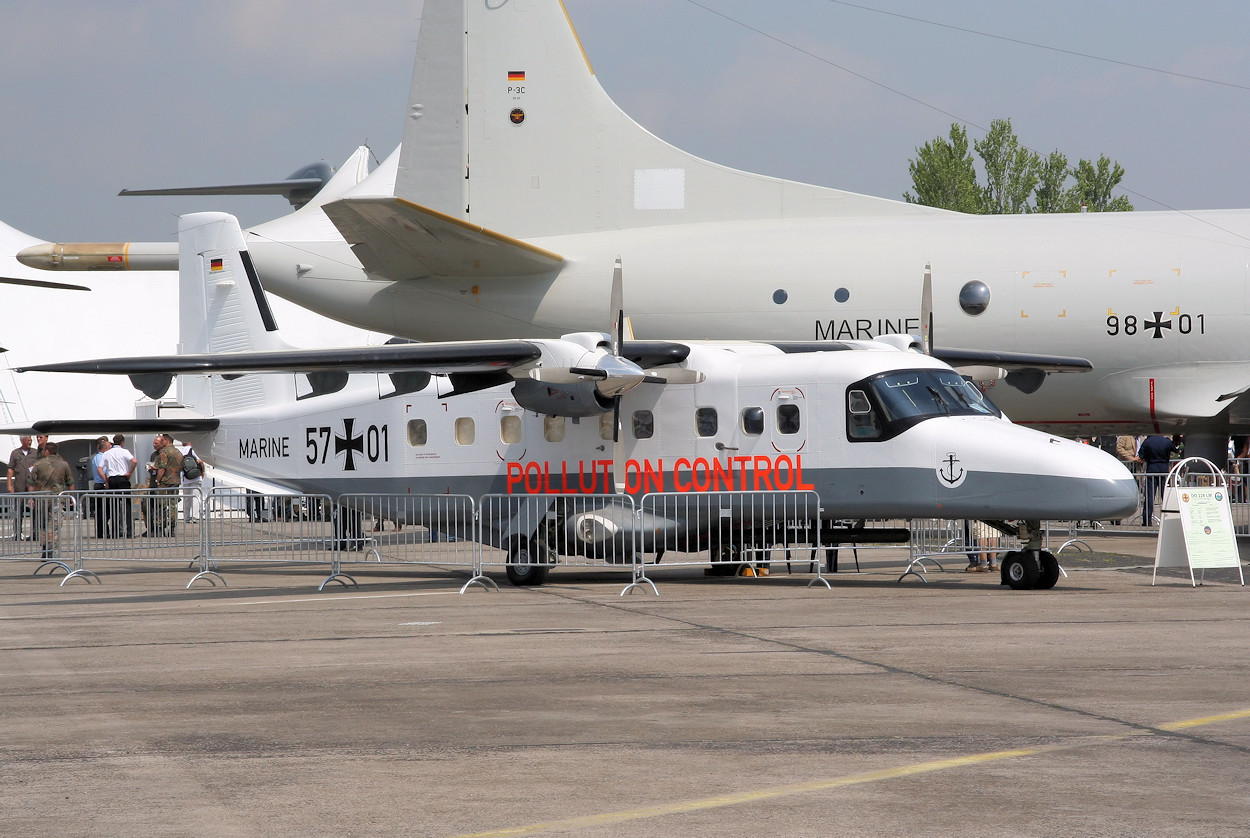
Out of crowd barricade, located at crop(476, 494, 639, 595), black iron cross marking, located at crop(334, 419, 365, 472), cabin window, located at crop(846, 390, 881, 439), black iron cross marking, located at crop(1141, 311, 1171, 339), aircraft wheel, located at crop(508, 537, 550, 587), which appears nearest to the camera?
cabin window, located at crop(846, 390, 881, 439)

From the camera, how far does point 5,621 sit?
12.0 meters

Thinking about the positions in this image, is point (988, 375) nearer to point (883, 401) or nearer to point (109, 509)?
point (883, 401)

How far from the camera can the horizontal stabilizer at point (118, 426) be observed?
52.4 feet

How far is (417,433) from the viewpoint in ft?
53.0

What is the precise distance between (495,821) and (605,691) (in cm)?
280

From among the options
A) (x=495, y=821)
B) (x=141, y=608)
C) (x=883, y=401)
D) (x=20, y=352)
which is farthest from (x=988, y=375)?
(x=20, y=352)

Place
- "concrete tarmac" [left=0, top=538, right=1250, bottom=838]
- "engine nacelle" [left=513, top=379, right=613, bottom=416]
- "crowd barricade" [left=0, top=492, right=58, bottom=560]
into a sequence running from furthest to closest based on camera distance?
"crowd barricade" [left=0, top=492, right=58, bottom=560], "engine nacelle" [left=513, top=379, right=613, bottom=416], "concrete tarmac" [left=0, top=538, right=1250, bottom=838]

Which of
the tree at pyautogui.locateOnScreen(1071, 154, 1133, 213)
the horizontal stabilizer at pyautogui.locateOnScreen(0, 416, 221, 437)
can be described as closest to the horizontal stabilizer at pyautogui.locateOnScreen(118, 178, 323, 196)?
the horizontal stabilizer at pyautogui.locateOnScreen(0, 416, 221, 437)

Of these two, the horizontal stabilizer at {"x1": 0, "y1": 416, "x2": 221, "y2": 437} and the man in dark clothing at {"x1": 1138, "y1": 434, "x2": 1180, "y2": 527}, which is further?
the man in dark clothing at {"x1": 1138, "y1": 434, "x2": 1180, "y2": 527}

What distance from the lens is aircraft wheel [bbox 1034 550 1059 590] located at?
43.3ft

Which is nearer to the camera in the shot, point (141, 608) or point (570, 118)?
point (141, 608)

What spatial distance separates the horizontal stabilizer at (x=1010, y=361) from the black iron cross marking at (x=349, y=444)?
7235 mm

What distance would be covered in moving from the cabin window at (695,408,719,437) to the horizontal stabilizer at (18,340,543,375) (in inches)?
76.1

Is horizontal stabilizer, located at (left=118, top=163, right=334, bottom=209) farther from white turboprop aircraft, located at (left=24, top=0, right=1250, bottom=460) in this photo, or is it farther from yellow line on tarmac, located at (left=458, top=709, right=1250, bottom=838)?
yellow line on tarmac, located at (left=458, top=709, right=1250, bottom=838)
